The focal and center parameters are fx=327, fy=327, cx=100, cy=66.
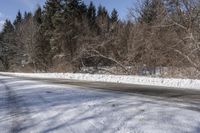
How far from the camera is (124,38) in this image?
1371 inches

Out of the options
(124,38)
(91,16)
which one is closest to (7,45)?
(91,16)

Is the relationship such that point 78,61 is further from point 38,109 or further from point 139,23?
point 38,109

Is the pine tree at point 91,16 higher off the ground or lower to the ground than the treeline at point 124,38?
higher

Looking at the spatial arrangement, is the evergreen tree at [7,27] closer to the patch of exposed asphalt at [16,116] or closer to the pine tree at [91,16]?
the pine tree at [91,16]

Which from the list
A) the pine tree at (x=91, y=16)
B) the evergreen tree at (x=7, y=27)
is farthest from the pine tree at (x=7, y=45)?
the pine tree at (x=91, y=16)

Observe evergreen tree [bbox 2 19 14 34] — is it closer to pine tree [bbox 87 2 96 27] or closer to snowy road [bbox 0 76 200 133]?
pine tree [bbox 87 2 96 27]

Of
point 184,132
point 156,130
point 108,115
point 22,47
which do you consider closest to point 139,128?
point 156,130

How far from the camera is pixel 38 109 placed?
10.5 m

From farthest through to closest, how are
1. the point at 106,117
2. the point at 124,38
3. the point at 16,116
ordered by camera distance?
the point at 124,38 → the point at 16,116 → the point at 106,117

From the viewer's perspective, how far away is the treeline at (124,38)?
84.5 ft

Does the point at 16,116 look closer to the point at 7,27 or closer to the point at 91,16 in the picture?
the point at 91,16

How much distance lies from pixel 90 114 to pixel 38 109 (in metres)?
2.32

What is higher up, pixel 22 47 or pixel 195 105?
pixel 22 47

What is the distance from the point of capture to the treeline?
84.5 ft
